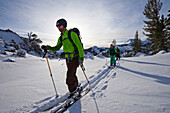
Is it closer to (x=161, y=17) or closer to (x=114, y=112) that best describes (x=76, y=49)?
(x=114, y=112)

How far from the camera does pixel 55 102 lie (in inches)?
86.7

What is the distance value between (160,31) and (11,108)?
2587cm

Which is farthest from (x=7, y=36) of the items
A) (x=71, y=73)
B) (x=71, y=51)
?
(x=71, y=73)

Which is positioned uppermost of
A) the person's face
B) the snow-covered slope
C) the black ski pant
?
the snow-covered slope

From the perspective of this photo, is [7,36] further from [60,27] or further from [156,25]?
[156,25]

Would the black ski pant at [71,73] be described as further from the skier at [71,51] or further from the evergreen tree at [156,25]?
the evergreen tree at [156,25]

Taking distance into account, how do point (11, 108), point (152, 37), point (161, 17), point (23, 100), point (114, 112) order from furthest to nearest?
1. point (152, 37)
2. point (161, 17)
3. point (23, 100)
4. point (11, 108)
5. point (114, 112)

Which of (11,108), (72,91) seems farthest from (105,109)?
(11,108)

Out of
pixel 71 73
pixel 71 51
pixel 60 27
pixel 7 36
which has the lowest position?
pixel 71 73

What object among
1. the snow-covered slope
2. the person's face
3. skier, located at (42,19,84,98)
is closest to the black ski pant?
skier, located at (42,19,84,98)

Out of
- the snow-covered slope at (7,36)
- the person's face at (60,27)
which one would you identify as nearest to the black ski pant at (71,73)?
the person's face at (60,27)

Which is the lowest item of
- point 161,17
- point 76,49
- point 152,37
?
point 76,49

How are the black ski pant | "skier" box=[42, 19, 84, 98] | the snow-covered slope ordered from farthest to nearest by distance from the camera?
the snow-covered slope, the black ski pant, "skier" box=[42, 19, 84, 98]

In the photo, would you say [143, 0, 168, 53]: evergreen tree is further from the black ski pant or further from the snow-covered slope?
the snow-covered slope
